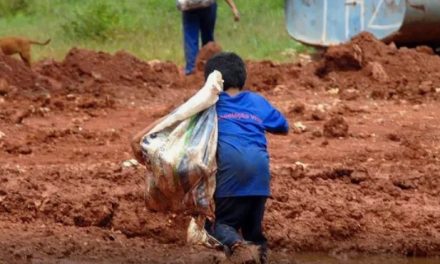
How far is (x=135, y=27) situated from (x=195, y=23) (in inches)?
309

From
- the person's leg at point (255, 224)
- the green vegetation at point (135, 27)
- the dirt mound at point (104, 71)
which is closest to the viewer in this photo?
the person's leg at point (255, 224)

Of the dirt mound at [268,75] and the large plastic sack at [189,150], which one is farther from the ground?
the large plastic sack at [189,150]

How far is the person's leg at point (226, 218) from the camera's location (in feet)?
20.6

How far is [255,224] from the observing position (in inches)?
253

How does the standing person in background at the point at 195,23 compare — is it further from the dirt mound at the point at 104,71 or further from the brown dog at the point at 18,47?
the brown dog at the point at 18,47

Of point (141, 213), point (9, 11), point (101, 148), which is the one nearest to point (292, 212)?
point (141, 213)

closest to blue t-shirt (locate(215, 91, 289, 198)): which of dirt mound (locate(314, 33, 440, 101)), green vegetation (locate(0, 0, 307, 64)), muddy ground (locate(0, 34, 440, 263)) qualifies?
muddy ground (locate(0, 34, 440, 263))

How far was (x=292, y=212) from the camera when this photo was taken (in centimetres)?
794

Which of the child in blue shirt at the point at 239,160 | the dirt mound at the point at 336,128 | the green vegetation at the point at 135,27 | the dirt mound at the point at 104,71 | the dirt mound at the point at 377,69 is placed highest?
the child in blue shirt at the point at 239,160

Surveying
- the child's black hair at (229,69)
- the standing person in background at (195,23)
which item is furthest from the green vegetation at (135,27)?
the child's black hair at (229,69)

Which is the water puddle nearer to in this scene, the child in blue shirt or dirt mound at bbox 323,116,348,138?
the child in blue shirt

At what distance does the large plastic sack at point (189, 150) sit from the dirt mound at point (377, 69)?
675cm

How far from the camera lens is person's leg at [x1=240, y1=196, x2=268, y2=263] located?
6.37 meters

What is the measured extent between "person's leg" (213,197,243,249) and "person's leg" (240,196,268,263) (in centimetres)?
8
